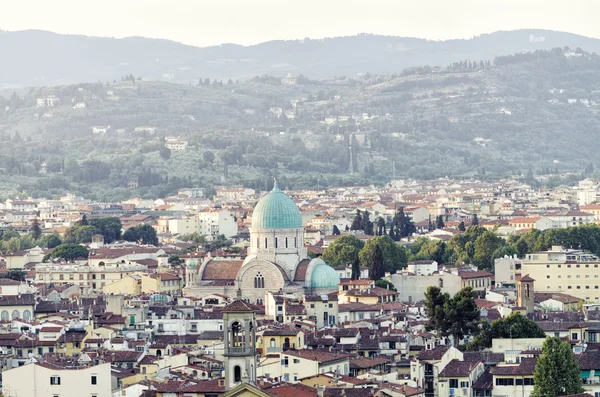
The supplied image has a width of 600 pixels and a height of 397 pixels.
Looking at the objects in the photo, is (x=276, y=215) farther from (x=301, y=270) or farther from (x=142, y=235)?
(x=142, y=235)

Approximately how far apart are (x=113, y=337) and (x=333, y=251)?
125ft

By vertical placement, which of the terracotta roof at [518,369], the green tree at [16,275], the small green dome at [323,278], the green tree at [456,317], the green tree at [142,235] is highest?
the terracotta roof at [518,369]

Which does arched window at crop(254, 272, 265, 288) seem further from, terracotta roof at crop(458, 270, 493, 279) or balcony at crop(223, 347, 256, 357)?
balcony at crop(223, 347, 256, 357)

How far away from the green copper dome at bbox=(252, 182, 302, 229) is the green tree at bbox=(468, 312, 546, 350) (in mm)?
27909

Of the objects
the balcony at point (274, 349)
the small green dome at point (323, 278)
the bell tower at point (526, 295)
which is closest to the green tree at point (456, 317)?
the balcony at point (274, 349)

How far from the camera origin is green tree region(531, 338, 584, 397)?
139 ft

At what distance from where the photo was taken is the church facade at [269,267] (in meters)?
79.6

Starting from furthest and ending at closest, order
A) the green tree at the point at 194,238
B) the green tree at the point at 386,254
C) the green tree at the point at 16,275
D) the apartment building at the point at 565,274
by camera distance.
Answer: the green tree at the point at 194,238, the green tree at the point at 16,275, the green tree at the point at 386,254, the apartment building at the point at 565,274

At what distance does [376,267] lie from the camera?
85312mm

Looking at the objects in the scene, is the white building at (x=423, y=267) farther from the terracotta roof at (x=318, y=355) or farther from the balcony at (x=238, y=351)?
the balcony at (x=238, y=351)

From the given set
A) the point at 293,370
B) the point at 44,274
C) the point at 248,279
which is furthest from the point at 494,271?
the point at 293,370

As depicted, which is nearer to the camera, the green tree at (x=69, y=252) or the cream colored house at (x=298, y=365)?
the cream colored house at (x=298, y=365)

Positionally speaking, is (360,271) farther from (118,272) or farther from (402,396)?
(402,396)

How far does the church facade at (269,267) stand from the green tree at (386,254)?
507 centimetres
